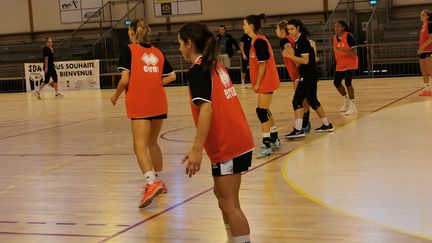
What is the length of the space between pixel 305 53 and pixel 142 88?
3.78 m

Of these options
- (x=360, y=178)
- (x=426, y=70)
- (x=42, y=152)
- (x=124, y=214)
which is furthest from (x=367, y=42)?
(x=124, y=214)

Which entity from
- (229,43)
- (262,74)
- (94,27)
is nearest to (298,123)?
(262,74)

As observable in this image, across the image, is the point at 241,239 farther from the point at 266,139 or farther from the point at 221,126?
the point at 266,139

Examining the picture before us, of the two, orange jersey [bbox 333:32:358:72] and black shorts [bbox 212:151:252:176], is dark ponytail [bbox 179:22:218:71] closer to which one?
black shorts [bbox 212:151:252:176]

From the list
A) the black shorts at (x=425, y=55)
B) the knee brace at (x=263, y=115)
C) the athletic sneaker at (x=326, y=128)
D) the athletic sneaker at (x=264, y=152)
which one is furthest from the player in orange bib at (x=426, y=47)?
the athletic sneaker at (x=264, y=152)

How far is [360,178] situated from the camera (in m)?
7.02

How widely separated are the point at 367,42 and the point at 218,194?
793 inches

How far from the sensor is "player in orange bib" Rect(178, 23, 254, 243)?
14.0 feet

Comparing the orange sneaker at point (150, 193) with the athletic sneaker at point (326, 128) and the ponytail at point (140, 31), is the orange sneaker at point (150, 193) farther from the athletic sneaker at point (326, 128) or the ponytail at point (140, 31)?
the athletic sneaker at point (326, 128)

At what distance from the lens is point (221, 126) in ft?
14.2

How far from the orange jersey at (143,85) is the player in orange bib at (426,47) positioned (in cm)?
940

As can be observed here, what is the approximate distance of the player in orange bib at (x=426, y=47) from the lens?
14.5 metres

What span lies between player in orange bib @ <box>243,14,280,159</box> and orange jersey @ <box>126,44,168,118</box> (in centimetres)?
226

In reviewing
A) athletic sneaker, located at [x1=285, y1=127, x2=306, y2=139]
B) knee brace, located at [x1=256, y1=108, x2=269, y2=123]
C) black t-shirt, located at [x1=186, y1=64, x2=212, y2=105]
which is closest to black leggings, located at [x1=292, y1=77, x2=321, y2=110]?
athletic sneaker, located at [x1=285, y1=127, x2=306, y2=139]
